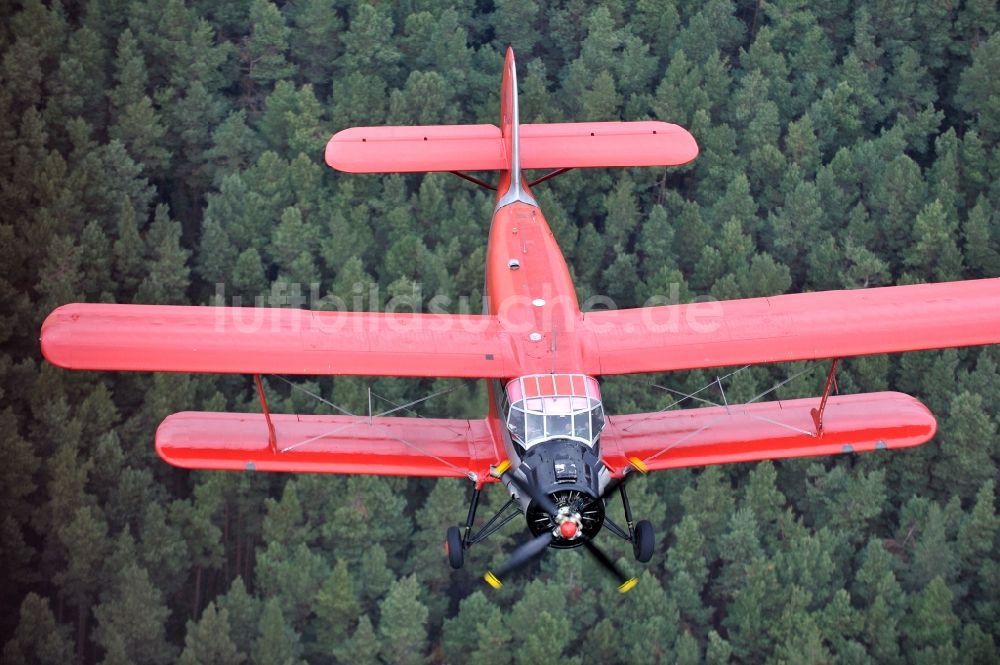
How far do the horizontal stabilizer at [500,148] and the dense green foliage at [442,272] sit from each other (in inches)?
357

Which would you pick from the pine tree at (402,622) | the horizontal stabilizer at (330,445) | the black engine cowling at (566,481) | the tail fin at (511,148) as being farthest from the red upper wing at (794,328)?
the pine tree at (402,622)

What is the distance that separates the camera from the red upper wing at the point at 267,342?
89.0 feet

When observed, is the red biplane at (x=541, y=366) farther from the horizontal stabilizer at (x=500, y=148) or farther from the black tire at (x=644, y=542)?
the horizontal stabilizer at (x=500, y=148)

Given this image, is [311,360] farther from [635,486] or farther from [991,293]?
[635,486]

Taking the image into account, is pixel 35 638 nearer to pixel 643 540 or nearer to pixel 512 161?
pixel 512 161

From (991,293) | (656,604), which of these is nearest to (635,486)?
(656,604)

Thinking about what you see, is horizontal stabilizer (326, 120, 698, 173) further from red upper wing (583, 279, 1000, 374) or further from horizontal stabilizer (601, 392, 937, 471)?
horizontal stabilizer (601, 392, 937, 471)

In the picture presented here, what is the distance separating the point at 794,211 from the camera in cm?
4831

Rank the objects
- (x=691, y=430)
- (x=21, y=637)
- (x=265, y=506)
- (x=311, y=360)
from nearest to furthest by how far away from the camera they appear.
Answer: (x=311, y=360), (x=691, y=430), (x=21, y=637), (x=265, y=506)

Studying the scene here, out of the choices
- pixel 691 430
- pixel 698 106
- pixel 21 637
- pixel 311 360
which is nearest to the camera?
pixel 311 360

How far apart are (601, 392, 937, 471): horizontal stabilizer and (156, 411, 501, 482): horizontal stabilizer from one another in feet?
8.84

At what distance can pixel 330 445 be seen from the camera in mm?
29297

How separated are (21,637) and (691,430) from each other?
22.5 meters

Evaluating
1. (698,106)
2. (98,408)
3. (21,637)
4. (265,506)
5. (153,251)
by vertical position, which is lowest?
(21,637)
